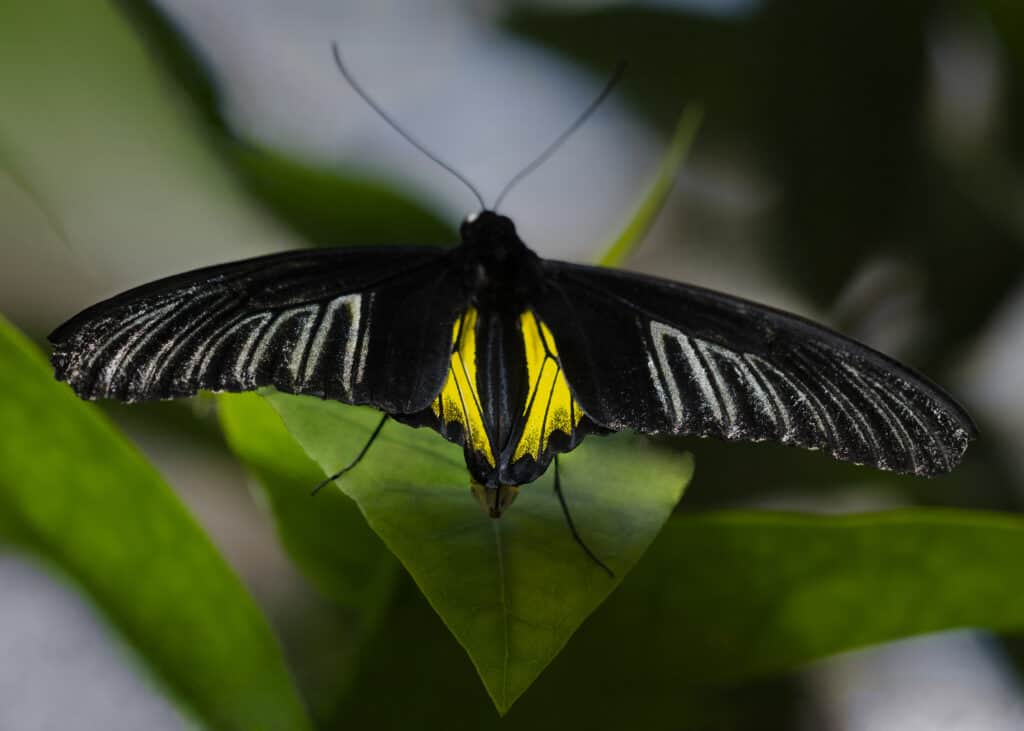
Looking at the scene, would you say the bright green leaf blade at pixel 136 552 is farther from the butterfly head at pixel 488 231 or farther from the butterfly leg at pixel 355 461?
the butterfly head at pixel 488 231

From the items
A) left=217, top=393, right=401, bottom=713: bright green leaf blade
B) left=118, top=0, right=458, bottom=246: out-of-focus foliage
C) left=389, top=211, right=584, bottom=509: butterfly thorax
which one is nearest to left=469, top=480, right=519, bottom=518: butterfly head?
left=389, top=211, right=584, bottom=509: butterfly thorax

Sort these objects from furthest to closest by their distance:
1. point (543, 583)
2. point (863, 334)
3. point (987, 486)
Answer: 1. point (863, 334)
2. point (987, 486)
3. point (543, 583)

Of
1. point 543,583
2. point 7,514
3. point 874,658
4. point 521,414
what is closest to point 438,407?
point 521,414

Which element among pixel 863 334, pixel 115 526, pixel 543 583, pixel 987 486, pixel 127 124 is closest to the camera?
pixel 543 583

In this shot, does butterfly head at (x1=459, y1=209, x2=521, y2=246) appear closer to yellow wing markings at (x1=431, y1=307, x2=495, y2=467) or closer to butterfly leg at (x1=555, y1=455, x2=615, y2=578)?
yellow wing markings at (x1=431, y1=307, x2=495, y2=467)

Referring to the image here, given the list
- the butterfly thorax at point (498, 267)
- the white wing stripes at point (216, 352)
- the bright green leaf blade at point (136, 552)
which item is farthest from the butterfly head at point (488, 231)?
the bright green leaf blade at point (136, 552)

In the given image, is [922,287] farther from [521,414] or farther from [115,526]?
[115,526]

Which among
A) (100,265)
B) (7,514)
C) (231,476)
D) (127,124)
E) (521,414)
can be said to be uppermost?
(521,414)

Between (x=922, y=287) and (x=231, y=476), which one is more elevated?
(x=922, y=287)
